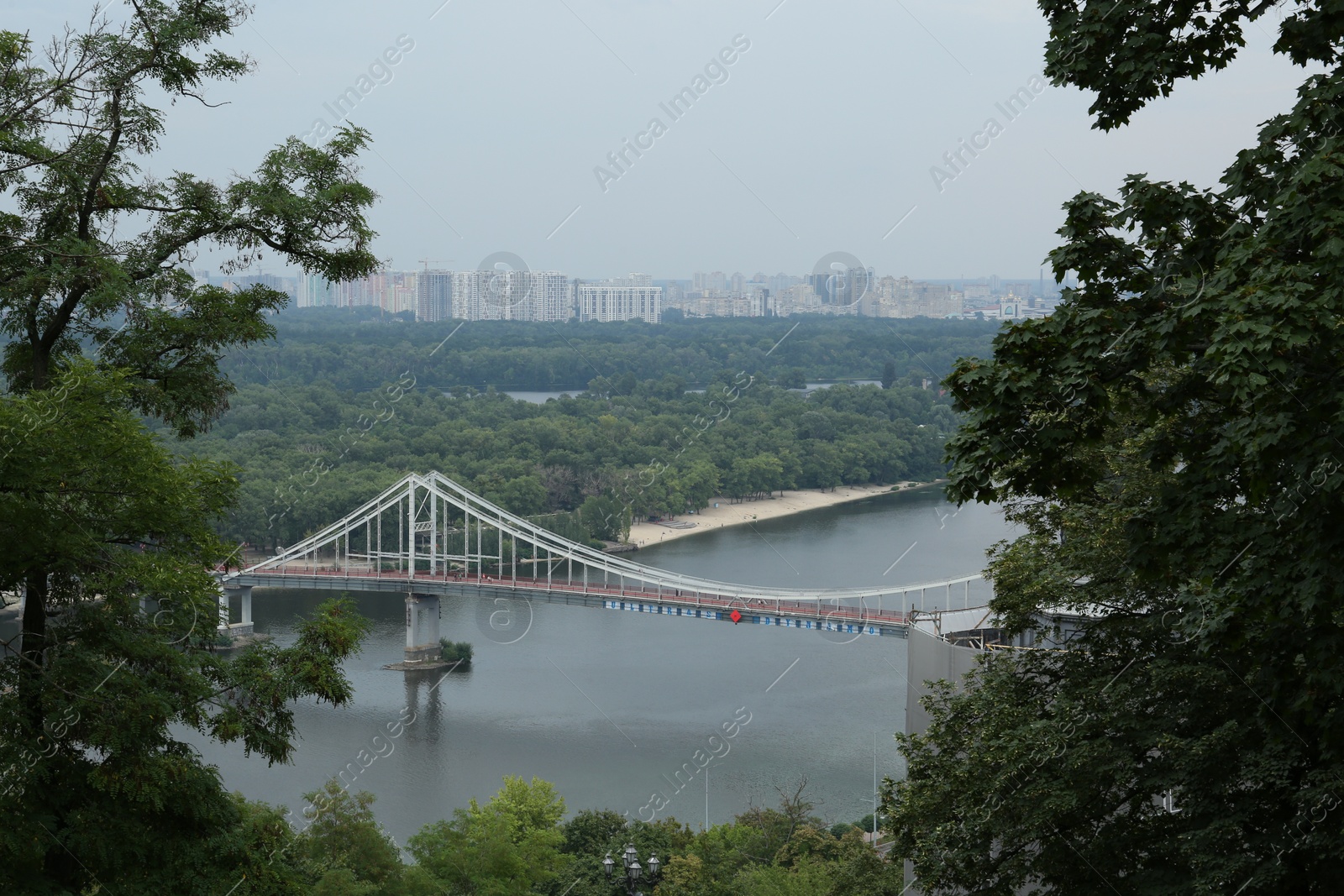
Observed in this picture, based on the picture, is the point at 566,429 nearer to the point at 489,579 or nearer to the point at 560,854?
the point at 489,579

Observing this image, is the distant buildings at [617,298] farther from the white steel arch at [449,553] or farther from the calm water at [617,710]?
the calm water at [617,710]

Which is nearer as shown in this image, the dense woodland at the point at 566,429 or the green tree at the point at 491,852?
the green tree at the point at 491,852

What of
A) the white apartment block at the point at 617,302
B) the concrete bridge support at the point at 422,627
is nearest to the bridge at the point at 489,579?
the concrete bridge support at the point at 422,627

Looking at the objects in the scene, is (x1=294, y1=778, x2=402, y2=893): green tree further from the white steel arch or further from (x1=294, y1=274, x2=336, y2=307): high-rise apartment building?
(x1=294, y1=274, x2=336, y2=307): high-rise apartment building

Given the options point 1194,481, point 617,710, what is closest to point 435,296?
point 617,710

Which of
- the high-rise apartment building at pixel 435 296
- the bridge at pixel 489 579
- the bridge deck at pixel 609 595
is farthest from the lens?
the high-rise apartment building at pixel 435 296

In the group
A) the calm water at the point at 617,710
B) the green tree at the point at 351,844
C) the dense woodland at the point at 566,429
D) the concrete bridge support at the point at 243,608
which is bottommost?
the calm water at the point at 617,710

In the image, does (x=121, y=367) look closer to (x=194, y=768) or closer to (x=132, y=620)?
(x=132, y=620)

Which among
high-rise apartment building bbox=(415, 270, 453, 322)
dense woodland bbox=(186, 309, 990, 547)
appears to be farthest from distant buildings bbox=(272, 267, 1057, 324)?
dense woodland bbox=(186, 309, 990, 547)
